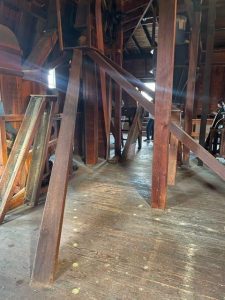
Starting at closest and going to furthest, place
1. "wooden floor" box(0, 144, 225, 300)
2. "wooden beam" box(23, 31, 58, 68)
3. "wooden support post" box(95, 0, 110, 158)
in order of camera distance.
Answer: "wooden floor" box(0, 144, 225, 300), "wooden beam" box(23, 31, 58, 68), "wooden support post" box(95, 0, 110, 158)

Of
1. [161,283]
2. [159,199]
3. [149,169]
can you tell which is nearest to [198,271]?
[161,283]

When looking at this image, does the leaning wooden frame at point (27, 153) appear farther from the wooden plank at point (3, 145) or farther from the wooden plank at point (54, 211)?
the wooden plank at point (54, 211)

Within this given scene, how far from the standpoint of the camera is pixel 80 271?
1.52m

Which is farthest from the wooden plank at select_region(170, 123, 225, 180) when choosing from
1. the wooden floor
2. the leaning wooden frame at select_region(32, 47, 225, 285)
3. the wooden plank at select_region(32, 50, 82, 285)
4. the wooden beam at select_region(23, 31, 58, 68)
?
the wooden beam at select_region(23, 31, 58, 68)

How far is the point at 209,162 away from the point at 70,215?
4.77ft

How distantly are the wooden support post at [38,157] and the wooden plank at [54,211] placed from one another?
0.46 m

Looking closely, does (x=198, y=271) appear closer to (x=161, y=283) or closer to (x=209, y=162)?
(x=161, y=283)

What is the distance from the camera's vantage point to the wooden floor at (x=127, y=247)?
54.5 inches

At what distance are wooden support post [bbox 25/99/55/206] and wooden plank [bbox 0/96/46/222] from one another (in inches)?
6.9

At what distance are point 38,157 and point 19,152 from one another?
29 cm

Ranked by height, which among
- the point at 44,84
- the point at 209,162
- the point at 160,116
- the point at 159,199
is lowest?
the point at 159,199

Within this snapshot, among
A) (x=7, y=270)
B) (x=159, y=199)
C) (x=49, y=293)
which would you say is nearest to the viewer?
(x=49, y=293)

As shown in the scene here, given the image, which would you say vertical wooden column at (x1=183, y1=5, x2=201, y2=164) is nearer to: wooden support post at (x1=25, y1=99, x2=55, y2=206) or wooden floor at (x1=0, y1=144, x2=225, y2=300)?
wooden floor at (x1=0, y1=144, x2=225, y2=300)

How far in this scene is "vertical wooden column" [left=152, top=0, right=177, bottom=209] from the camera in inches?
82.1
